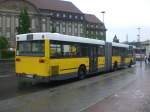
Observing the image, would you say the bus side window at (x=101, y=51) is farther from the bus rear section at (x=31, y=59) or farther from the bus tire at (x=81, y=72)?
the bus rear section at (x=31, y=59)

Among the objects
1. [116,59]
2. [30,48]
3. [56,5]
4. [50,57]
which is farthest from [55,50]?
[56,5]

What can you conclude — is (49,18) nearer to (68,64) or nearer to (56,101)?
(68,64)

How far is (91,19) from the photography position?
15825cm

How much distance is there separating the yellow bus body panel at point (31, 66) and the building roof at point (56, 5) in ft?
334

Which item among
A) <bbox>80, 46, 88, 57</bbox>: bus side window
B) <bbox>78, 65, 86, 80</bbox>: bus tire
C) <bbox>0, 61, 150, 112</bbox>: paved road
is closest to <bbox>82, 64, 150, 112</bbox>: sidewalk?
<bbox>0, 61, 150, 112</bbox>: paved road

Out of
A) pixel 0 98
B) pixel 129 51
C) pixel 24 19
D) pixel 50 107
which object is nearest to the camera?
pixel 50 107

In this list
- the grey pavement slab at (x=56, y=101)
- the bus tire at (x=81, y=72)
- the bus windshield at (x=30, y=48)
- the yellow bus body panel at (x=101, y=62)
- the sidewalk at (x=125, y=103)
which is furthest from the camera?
the yellow bus body panel at (x=101, y=62)

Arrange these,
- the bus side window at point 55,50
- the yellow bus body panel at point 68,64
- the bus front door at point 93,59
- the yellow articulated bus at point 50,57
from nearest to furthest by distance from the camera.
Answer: the yellow articulated bus at point 50,57, the bus side window at point 55,50, the yellow bus body panel at point 68,64, the bus front door at point 93,59

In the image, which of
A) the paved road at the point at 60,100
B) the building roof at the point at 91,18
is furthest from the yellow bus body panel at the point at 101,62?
the building roof at the point at 91,18

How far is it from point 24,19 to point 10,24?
85.2 feet

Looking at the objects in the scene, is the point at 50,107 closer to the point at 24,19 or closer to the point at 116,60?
the point at 116,60

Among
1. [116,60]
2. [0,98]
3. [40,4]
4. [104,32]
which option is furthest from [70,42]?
[104,32]

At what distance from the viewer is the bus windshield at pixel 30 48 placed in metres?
17.9

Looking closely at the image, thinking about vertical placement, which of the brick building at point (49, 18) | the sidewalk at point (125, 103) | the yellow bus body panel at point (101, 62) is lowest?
the sidewalk at point (125, 103)
